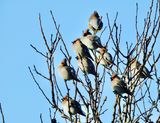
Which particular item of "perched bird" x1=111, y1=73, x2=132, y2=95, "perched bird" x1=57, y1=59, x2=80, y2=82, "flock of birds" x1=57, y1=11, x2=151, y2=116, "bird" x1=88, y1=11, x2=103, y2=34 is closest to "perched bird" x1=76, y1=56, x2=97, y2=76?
"flock of birds" x1=57, y1=11, x2=151, y2=116

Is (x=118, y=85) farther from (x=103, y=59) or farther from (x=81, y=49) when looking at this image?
(x=81, y=49)

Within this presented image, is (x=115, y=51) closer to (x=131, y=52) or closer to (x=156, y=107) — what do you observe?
(x=131, y=52)

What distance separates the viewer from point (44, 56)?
5.38m

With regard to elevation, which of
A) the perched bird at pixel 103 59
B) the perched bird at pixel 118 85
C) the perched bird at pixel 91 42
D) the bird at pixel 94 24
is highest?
the bird at pixel 94 24

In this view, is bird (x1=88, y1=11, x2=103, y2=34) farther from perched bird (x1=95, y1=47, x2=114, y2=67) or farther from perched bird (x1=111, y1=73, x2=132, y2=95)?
perched bird (x1=111, y1=73, x2=132, y2=95)

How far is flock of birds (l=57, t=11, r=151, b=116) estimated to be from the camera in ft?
20.9

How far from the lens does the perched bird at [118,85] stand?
250 inches

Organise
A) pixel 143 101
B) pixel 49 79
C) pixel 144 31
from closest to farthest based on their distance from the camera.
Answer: pixel 49 79 → pixel 144 31 → pixel 143 101

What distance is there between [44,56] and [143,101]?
1.43 metres

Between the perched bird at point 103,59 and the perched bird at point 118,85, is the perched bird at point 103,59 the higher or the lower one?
the higher one

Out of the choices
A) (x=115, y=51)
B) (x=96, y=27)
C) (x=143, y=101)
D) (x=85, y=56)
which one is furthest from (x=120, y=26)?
(x=96, y=27)

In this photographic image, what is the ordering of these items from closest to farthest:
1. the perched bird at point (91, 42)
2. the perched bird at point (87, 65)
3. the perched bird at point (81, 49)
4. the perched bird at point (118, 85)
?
1. the perched bird at point (118, 85)
2. the perched bird at point (87, 65)
3. the perched bird at point (91, 42)
4. the perched bird at point (81, 49)

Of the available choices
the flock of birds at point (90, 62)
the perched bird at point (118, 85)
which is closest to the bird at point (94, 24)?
the flock of birds at point (90, 62)

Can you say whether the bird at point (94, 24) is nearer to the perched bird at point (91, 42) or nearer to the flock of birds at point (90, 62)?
the flock of birds at point (90, 62)
